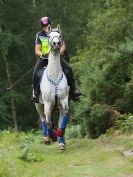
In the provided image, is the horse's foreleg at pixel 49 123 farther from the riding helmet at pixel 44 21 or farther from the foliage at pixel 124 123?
the riding helmet at pixel 44 21

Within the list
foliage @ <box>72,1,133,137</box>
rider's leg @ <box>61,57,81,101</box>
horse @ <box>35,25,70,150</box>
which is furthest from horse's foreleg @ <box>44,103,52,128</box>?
foliage @ <box>72,1,133,137</box>

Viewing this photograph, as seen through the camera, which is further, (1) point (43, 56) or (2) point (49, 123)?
(1) point (43, 56)

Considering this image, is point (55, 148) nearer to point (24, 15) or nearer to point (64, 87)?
point (64, 87)

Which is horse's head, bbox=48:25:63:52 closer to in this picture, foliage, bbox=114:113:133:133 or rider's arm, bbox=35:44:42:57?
rider's arm, bbox=35:44:42:57

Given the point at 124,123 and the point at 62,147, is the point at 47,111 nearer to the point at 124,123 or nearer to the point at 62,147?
the point at 62,147

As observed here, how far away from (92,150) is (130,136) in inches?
65.5

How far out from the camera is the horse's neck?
12.2m

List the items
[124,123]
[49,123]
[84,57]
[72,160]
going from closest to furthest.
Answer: [72,160]
[49,123]
[124,123]
[84,57]

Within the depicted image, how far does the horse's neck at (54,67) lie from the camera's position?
1216 centimetres

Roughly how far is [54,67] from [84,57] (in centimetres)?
1008

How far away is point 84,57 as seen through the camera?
22.2 metres

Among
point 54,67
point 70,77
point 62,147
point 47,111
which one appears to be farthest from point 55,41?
point 62,147

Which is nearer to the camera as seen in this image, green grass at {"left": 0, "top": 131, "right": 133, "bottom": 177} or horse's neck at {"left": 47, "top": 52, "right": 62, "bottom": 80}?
green grass at {"left": 0, "top": 131, "right": 133, "bottom": 177}

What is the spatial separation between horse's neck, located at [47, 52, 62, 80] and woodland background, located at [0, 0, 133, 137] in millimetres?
2548
